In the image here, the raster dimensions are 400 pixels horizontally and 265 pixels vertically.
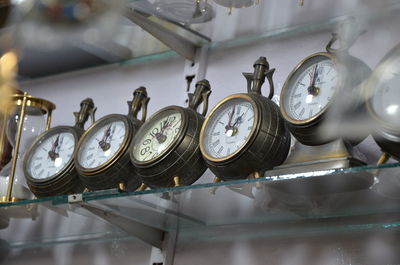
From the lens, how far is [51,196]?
4.34 feet

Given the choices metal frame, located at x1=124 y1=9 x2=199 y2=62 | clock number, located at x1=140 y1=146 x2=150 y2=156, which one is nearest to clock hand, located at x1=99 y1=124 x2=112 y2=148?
clock number, located at x1=140 y1=146 x2=150 y2=156

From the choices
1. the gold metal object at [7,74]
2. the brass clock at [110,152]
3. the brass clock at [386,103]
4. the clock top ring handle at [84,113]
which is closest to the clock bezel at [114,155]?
the brass clock at [110,152]

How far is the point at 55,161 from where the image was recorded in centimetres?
136

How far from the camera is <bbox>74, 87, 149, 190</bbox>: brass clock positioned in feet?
4.06

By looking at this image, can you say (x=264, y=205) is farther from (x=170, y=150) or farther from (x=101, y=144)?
(x=101, y=144)

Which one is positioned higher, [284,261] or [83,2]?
[83,2]

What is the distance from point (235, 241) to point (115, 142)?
11.0 inches

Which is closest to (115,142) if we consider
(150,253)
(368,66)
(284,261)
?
(150,253)

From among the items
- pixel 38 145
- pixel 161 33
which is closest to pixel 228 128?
pixel 161 33

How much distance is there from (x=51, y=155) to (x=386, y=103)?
0.69m

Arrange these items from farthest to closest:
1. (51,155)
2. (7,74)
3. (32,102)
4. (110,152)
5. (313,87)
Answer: (32,102)
(51,155)
(110,152)
(313,87)
(7,74)

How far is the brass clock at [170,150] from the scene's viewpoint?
3.78ft

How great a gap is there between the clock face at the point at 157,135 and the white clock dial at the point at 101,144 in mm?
53

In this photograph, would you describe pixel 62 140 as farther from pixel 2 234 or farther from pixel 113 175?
pixel 2 234
